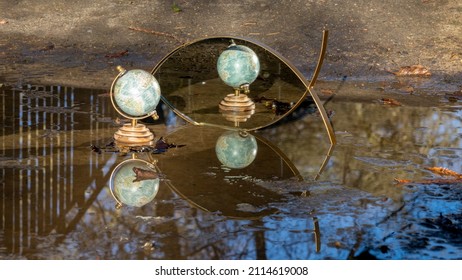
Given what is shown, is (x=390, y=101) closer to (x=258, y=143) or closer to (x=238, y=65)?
(x=238, y=65)

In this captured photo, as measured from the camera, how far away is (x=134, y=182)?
865 cm

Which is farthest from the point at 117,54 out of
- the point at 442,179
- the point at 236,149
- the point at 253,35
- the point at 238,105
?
the point at 442,179

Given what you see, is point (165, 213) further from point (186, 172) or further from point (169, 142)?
point (169, 142)

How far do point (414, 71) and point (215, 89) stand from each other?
337 centimetres

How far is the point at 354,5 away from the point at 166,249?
10.5 meters

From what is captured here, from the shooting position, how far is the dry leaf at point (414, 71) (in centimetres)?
1433

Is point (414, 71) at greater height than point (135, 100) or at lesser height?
greater

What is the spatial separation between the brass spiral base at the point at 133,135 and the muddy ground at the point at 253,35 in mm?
3268

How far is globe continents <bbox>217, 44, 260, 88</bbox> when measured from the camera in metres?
11.5

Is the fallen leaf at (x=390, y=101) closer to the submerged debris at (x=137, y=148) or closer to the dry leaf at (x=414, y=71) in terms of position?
the dry leaf at (x=414, y=71)

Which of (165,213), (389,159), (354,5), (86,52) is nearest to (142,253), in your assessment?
(165,213)

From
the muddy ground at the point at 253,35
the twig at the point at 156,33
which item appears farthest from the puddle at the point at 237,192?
the twig at the point at 156,33

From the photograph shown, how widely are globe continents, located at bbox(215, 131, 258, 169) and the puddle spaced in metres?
0.11

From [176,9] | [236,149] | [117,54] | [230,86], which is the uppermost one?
[176,9]
